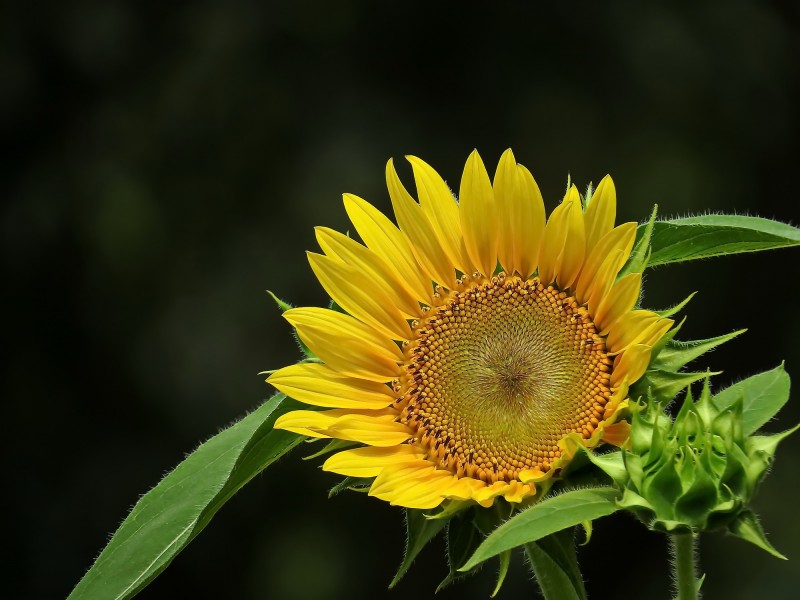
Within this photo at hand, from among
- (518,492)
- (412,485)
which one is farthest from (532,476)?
(412,485)

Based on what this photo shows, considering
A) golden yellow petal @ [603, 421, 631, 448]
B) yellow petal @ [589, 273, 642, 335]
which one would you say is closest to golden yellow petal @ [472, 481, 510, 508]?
golden yellow petal @ [603, 421, 631, 448]

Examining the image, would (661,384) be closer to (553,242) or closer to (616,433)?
(616,433)

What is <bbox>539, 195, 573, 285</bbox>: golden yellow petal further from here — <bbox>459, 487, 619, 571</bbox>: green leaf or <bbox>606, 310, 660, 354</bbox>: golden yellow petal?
<bbox>459, 487, 619, 571</bbox>: green leaf

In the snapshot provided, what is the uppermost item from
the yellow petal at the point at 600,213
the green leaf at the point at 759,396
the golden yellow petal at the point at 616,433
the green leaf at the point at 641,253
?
the yellow petal at the point at 600,213

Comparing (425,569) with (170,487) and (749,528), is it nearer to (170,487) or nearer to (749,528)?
(170,487)

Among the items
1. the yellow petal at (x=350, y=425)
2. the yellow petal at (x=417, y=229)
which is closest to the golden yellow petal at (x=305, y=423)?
the yellow petal at (x=350, y=425)

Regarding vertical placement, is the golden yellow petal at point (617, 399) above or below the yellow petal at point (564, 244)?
below

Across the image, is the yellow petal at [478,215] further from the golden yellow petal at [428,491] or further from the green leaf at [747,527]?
the green leaf at [747,527]
